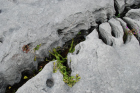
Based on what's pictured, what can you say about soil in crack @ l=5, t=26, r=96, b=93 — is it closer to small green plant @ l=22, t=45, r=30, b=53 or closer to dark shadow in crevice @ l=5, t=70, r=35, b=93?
dark shadow in crevice @ l=5, t=70, r=35, b=93

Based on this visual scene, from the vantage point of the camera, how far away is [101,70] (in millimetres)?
3604

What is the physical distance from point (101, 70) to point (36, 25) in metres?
2.79

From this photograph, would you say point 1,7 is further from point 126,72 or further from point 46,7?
point 126,72

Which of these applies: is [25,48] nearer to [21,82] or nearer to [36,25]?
[36,25]

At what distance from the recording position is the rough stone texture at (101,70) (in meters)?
3.37

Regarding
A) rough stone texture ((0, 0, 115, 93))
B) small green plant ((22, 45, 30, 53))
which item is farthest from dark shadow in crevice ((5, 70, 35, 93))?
small green plant ((22, 45, 30, 53))

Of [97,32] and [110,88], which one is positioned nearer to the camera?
[110,88]

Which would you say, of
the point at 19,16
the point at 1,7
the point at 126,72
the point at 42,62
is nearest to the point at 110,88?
the point at 126,72

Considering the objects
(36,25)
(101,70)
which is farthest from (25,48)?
(101,70)

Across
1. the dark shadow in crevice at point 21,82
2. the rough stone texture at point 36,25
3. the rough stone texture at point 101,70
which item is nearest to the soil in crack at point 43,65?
the dark shadow in crevice at point 21,82

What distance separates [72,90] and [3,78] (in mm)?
2379

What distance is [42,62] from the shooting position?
4.65m

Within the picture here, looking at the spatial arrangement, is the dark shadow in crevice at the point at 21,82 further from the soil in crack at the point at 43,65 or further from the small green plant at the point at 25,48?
the small green plant at the point at 25,48

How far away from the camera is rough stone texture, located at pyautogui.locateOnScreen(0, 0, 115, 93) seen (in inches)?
155
